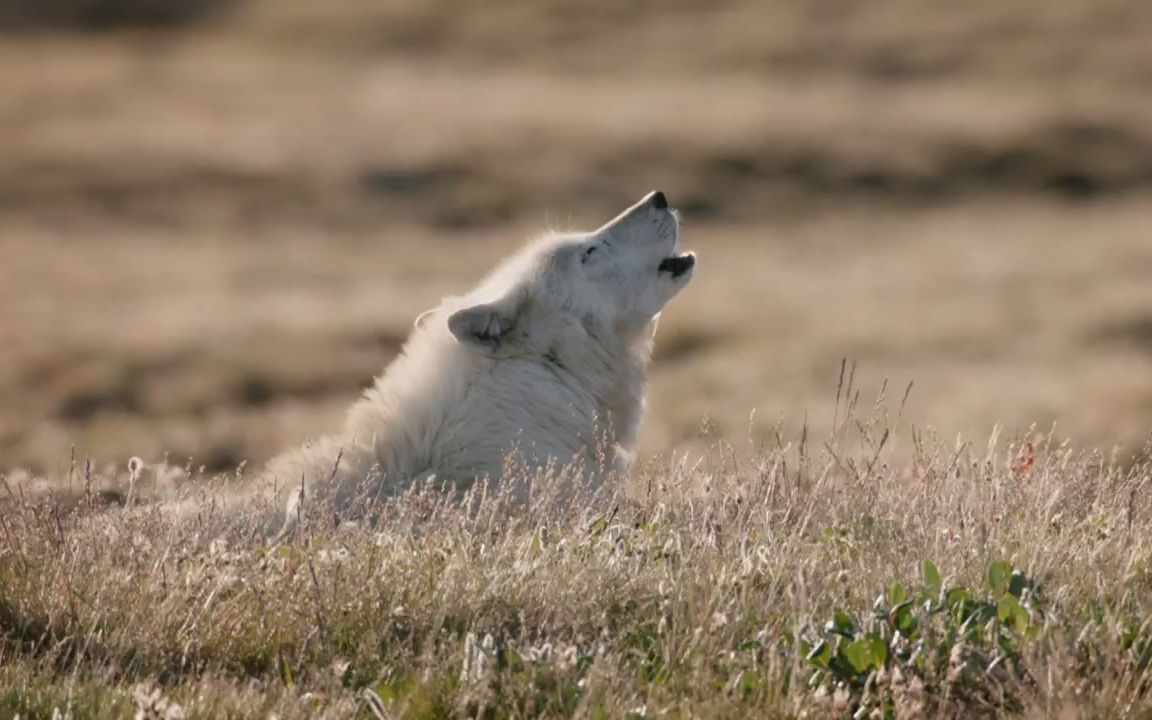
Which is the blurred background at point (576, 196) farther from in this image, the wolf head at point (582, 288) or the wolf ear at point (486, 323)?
the wolf head at point (582, 288)

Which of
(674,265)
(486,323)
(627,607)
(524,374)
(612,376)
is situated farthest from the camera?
(674,265)

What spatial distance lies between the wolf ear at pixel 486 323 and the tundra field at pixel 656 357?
1112 mm

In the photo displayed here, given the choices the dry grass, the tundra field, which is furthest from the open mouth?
the dry grass

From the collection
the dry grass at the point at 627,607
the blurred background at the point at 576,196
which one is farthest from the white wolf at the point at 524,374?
the blurred background at the point at 576,196

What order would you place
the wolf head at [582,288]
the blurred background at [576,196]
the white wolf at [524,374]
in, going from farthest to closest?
the blurred background at [576,196]
the wolf head at [582,288]
the white wolf at [524,374]

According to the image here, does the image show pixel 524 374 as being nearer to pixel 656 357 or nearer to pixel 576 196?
→ pixel 656 357

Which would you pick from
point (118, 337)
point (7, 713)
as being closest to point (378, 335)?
point (118, 337)

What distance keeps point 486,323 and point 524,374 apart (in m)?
0.34

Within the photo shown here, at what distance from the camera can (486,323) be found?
8.78 m

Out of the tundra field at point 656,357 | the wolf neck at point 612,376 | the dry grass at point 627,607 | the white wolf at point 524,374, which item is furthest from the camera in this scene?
the wolf neck at point 612,376

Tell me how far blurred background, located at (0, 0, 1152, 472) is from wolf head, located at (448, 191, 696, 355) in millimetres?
2322

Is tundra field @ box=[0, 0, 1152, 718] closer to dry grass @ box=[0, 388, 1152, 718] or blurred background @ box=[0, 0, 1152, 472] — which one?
dry grass @ box=[0, 388, 1152, 718]

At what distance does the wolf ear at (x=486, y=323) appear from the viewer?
8.67 metres

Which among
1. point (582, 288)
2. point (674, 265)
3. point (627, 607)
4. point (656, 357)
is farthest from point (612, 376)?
point (656, 357)
